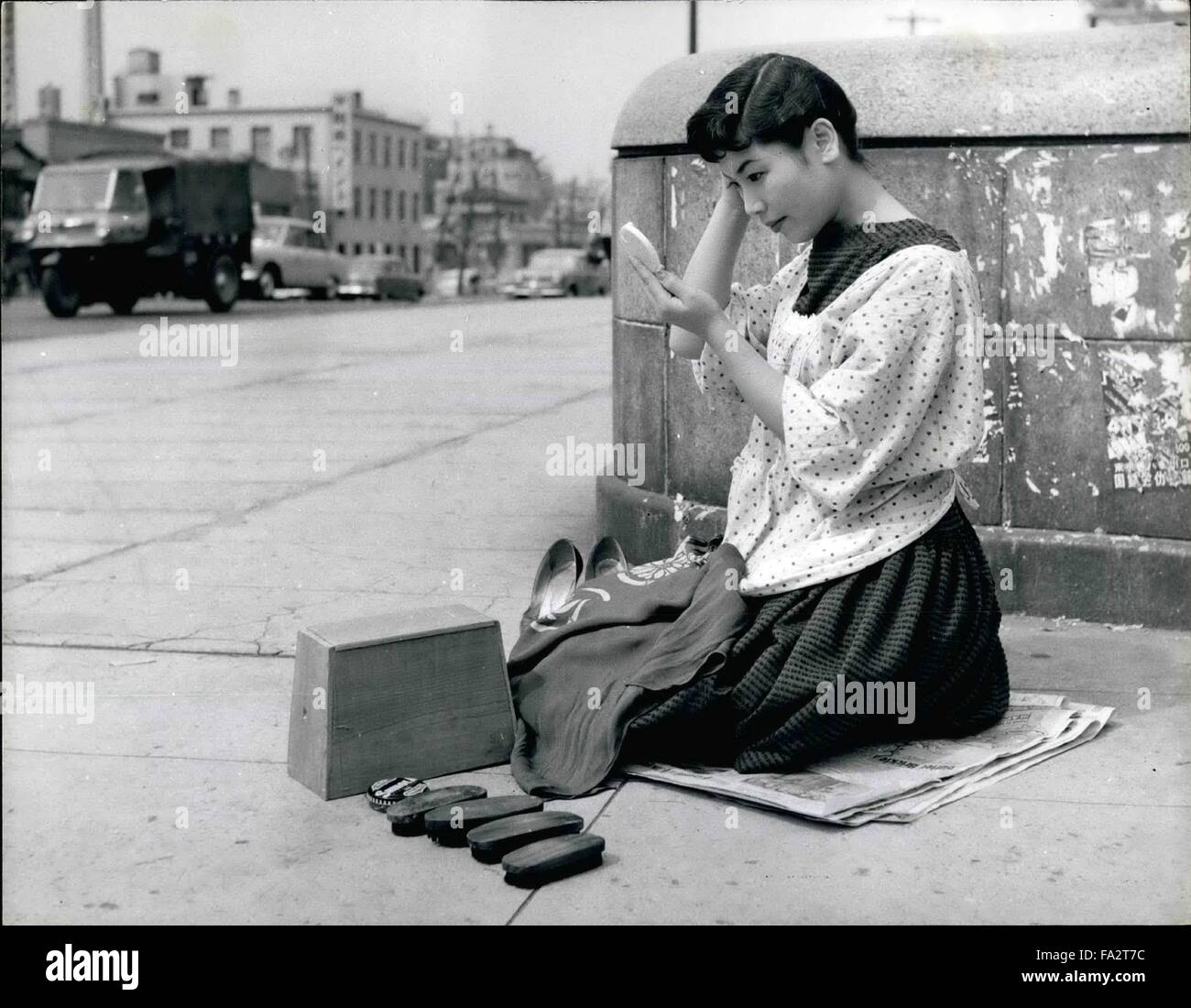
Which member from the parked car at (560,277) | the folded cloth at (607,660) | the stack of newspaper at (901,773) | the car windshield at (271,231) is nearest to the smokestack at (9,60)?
the folded cloth at (607,660)

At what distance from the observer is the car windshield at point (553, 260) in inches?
1623

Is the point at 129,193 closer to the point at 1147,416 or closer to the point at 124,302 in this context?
the point at 124,302

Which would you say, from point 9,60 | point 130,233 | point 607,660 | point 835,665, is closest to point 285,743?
point 607,660

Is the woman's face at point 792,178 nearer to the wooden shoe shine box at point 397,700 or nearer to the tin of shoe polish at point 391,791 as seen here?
the wooden shoe shine box at point 397,700

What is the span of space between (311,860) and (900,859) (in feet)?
3.74

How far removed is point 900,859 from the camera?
3.07 meters

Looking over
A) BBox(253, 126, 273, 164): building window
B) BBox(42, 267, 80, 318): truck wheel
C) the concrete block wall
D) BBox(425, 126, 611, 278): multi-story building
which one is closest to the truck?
BBox(42, 267, 80, 318): truck wheel

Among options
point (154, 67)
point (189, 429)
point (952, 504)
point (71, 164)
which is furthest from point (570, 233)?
point (952, 504)

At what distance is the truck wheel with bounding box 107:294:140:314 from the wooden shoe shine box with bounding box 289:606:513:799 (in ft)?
71.7

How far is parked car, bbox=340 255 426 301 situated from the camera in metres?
36.7

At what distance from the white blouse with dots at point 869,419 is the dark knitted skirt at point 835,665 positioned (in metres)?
0.06

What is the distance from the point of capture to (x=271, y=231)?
110 ft
